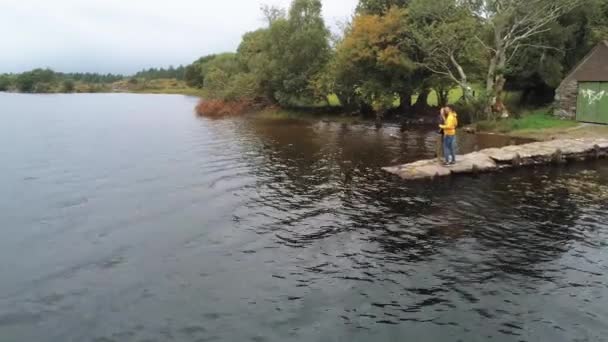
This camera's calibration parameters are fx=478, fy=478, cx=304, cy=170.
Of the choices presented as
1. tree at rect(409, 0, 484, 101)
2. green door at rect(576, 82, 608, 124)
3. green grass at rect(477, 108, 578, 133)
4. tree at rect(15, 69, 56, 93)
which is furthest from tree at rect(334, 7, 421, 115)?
tree at rect(15, 69, 56, 93)

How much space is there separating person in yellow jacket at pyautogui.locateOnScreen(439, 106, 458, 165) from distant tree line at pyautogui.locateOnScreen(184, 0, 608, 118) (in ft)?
59.5

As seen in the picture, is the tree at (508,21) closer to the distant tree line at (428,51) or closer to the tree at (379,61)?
the distant tree line at (428,51)

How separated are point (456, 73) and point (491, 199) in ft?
105

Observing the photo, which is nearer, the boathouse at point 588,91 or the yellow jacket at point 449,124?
the yellow jacket at point 449,124

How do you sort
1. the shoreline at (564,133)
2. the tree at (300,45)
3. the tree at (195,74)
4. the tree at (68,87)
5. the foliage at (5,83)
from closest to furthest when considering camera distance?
the shoreline at (564,133)
the tree at (300,45)
the tree at (195,74)
the tree at (68,87)
the foliage at (5,83)

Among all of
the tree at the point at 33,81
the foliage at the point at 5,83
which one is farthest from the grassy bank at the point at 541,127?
the foliage at the point at 5,83

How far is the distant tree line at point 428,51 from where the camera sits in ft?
136

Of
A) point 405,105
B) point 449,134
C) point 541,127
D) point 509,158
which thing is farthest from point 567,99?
point 449,134

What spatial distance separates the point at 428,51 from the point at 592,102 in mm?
13848

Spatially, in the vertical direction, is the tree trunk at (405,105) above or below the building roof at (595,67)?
below

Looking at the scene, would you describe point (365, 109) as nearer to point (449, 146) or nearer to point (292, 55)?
point (292, 55)

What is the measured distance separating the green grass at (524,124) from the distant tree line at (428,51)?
4.83ft

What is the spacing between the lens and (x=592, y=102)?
3809cm

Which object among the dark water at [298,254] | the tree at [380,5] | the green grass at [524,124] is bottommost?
the dark water at [298,254]
